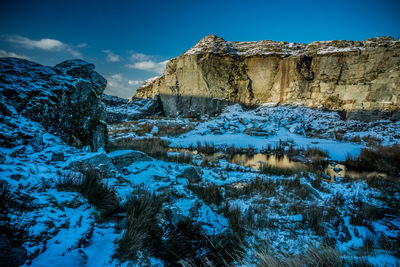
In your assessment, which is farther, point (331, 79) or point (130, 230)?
point (331, 79)

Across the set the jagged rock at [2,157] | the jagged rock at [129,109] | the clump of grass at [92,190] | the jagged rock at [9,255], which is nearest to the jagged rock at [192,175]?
the clump of grass at [92,190]

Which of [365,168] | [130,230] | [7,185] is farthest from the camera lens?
[365,168]

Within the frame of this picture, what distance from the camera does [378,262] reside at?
1.18 m

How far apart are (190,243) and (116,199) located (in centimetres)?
109

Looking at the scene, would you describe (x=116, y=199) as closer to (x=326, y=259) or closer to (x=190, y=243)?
(x=190, y=243)

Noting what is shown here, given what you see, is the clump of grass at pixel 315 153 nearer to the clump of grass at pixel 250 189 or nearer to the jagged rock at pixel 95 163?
the clump of grass at pixel 250 189

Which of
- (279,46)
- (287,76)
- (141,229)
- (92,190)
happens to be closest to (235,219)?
(141,229)

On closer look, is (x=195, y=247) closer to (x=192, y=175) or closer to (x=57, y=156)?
(x=57, y=156)

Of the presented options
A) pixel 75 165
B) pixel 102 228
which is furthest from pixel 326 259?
pixel 75 165

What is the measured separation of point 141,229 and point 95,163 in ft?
5.52

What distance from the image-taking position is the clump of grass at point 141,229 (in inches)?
57.8

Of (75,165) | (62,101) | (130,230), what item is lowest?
(130,230)

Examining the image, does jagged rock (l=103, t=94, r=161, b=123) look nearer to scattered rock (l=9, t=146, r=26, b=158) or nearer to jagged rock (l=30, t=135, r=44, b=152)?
jagged rock (l=30, t=135, r=44, b=152)

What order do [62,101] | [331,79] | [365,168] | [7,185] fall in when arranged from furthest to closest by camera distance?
[331,79] < [365,168] < [62,101] < [7,185]
